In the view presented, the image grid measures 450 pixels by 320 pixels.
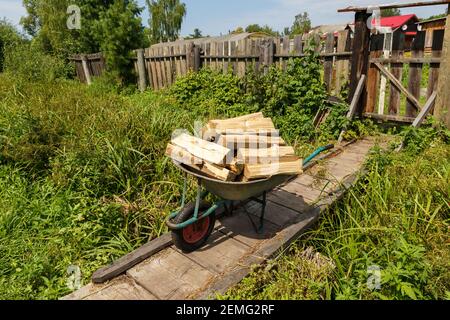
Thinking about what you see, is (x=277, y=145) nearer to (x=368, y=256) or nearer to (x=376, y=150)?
(x=368, y=256)

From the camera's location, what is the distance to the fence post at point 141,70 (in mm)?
10297

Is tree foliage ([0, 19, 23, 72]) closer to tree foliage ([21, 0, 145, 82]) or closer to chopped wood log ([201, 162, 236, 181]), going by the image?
tree foliage ([21, 0, 145, 82])

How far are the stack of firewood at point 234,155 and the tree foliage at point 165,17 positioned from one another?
48.9 metres

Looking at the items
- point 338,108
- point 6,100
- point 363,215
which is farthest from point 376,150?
point 6,100

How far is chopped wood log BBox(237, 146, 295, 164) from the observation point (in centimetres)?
279

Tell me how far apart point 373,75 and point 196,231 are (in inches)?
186

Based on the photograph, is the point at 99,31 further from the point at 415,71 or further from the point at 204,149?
the point at 204,149

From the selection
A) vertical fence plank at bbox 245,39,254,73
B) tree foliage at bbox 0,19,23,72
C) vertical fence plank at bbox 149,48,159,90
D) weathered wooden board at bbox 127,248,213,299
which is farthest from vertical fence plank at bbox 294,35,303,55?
tree foliage at bbox 0,19,23,72

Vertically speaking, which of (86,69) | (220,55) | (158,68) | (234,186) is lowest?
(234,186)

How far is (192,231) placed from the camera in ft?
9.80

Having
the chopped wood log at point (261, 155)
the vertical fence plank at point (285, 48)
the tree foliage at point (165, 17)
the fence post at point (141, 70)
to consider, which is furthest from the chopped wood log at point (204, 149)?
the tree foliage at point (165, 17)

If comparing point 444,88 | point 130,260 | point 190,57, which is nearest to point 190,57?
point 190,57

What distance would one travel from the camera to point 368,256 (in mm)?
2805
